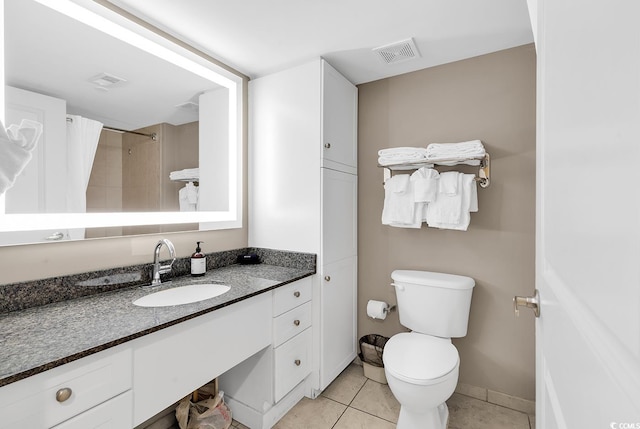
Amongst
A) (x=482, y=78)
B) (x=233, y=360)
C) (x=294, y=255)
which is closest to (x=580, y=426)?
(x=233, y=360)

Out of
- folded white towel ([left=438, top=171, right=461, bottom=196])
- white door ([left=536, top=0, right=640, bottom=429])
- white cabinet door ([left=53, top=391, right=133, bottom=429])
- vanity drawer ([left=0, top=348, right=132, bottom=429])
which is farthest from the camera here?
folded white towel ([left=438, top=171, right=461, bottom=196])

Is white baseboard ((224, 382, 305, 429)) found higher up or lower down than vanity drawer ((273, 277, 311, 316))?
lower down

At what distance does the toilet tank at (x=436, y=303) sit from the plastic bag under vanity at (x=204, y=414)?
1.19m

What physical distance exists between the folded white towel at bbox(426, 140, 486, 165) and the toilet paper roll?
1.07m

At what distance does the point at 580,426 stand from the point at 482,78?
2.09 m

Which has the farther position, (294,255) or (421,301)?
(294,255)

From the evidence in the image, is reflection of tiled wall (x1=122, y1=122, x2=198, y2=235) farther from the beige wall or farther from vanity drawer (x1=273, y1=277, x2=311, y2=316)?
the beige wall

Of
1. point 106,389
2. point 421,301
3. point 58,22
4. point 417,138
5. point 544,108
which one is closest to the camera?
point 544,108

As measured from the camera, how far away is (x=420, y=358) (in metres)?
1.57

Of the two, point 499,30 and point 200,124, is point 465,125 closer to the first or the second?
point 499,30

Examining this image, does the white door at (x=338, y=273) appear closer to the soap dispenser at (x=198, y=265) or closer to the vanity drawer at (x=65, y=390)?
the soap dispenser at (x=198, y=265)

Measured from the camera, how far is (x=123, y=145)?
157 centimetres

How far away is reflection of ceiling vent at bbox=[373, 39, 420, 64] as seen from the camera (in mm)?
1810

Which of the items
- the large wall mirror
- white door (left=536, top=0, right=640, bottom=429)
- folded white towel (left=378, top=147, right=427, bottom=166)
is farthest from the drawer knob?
folded white towel (left=378, top=147, right=427, bottom=166)
